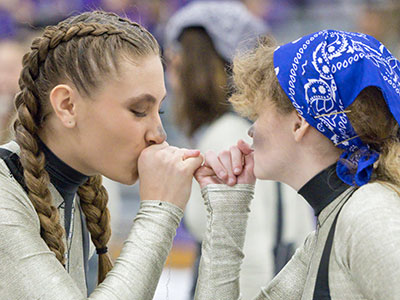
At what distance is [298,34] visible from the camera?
6816 mm

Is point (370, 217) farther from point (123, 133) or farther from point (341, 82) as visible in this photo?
point (123, 133)

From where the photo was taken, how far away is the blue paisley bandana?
4.49 feet

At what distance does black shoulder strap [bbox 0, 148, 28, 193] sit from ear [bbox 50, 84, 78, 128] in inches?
5.5

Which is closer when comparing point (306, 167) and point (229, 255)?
point (306, 167)

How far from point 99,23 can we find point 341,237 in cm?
78

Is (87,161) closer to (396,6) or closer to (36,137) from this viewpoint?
(36,137)

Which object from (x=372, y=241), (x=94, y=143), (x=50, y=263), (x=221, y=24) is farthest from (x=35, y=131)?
(x=221, y=24)

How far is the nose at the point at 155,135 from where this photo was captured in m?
1.65

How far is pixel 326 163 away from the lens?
4.85 ft

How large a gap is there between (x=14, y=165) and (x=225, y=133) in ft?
4.10

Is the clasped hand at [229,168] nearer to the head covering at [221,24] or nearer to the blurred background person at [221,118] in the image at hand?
the blurred background person at [221,118]

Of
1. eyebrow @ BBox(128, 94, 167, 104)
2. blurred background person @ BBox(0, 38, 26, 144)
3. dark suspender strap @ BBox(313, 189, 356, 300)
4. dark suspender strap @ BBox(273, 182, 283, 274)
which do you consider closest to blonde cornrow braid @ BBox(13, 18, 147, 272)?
eyebrow @ BBox(128, 94, 167, 104)

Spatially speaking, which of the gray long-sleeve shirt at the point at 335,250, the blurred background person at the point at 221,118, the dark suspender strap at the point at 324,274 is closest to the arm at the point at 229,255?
the gray long-sleeve shirt at the point at 335,250

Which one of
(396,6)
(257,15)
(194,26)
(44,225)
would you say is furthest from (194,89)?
(257,15)
